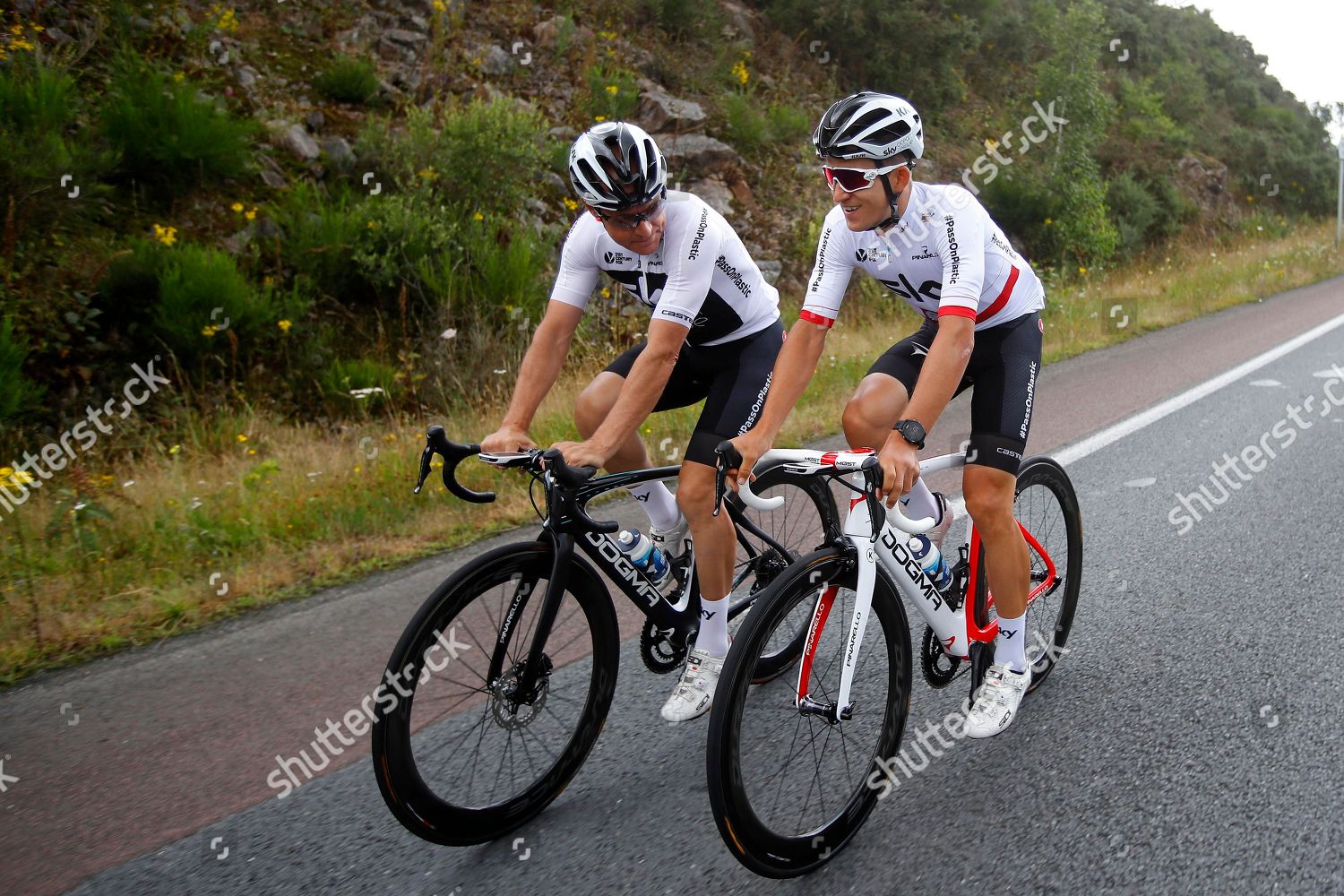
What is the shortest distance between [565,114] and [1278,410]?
9.43 m

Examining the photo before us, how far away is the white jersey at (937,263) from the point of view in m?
3.28

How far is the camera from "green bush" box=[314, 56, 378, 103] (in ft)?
40.1

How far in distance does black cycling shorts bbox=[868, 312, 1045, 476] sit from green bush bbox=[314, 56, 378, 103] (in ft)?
33.9

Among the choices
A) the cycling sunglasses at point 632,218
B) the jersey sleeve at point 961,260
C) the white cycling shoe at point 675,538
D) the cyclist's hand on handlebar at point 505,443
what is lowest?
the white cycling shoe at point 675,538

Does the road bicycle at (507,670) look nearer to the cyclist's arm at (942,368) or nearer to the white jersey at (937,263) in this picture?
the cyclist's arm at (942,368)

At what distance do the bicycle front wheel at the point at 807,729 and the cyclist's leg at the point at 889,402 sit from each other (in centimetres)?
68

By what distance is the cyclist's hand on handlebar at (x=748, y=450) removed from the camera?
311 centimetres

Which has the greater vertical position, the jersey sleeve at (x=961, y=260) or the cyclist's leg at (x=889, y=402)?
the jersey sleeve at (x=961, y=260)

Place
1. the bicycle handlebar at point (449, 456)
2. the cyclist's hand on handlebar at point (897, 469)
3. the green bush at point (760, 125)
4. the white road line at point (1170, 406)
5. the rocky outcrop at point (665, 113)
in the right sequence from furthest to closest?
the green bush at point (760, 125), the rocky outcrop at point (665, 113), the white road line at point (1170, 406), the bicycle handlebar at point (449, 456), the cyclist's hand on handlebar at point (897, 469)

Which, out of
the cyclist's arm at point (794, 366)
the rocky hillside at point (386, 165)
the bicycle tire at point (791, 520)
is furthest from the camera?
the rocky hillside at point (386, 165)

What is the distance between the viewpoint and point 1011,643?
12.0ft

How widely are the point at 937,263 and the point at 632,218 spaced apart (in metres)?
1.03

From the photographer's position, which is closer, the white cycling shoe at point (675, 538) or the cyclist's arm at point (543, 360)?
the cyclist's arm at point (543, 360)

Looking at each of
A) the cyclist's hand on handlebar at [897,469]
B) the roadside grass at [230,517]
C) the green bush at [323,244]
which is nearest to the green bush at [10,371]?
the roadside grass at [230,517]
